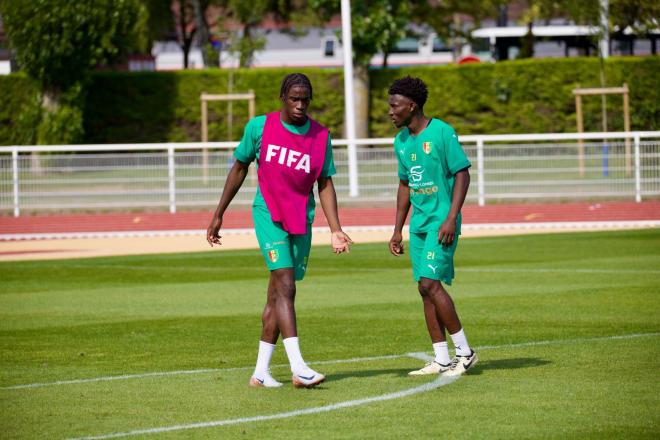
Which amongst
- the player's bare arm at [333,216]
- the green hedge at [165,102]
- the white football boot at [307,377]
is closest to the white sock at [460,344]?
the player's bare arm at [333,216]

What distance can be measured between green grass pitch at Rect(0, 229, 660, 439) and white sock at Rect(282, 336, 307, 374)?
0.17 meters

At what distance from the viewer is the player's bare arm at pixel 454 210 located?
869 centimetres

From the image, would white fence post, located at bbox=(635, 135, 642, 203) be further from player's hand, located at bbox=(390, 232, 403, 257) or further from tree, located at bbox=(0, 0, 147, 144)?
player's hand, located at bbox=(390, 232, 403, 257)

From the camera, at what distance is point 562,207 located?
26.6m

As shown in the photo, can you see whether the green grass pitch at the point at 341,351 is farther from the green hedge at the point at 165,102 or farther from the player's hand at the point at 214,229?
the green hedge at the point at 165,102

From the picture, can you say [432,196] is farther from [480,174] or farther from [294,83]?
[480,174]

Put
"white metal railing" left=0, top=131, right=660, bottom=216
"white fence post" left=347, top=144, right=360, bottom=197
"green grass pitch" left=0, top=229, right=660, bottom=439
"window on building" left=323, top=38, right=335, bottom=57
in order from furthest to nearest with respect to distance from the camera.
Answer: "window on building" left=323, top=38, right=335, bottom=57 → "white fence post" left=347, top=144, right=360, bottom=197 → "white metal railing" left=0, top=131, right=660, bottom=216 → "green grass pitch" left=0, top=229, right=660, bottom=439

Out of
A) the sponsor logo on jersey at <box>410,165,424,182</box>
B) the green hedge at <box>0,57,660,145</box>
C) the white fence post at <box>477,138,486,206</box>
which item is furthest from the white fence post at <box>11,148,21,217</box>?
the sponsor logo on jersey at <box>410,165,424,182</box>

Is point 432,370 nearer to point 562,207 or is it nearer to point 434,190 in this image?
point 434,190

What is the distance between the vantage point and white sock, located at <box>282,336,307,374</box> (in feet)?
27.8

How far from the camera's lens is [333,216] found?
29.2 feet

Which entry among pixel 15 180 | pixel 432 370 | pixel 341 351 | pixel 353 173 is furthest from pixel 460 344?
pixel 15 180

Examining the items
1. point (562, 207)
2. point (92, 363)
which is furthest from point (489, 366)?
point (562, 207)

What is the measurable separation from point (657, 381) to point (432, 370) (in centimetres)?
151
